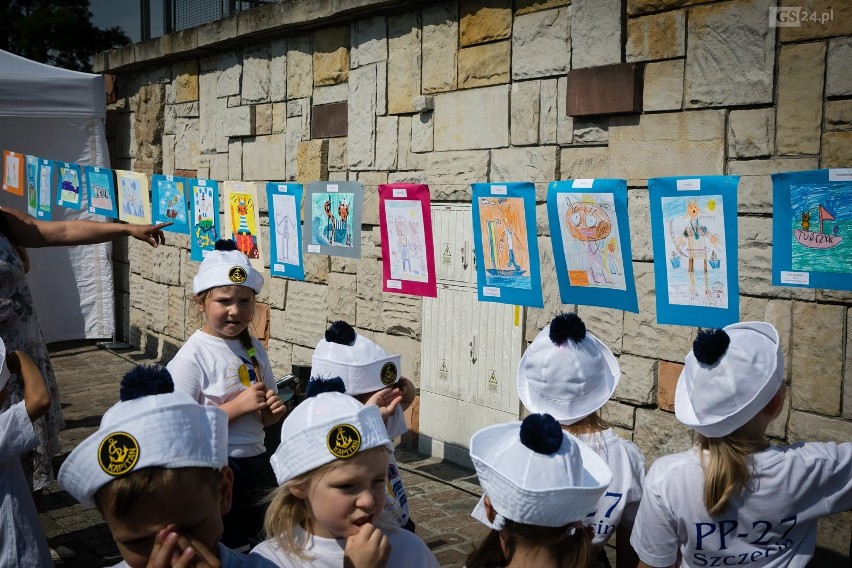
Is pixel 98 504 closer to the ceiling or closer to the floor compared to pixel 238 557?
closer to the ceiling

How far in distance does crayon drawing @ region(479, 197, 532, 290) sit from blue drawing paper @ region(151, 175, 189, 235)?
12.0 feet

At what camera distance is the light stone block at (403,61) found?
262 inches

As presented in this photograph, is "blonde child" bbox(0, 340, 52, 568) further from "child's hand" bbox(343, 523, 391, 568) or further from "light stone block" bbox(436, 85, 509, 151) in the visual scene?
"light stone block" bbox(436, 85, 509, 151)

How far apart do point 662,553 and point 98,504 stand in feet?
5.16

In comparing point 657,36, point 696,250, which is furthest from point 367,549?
point 657,36

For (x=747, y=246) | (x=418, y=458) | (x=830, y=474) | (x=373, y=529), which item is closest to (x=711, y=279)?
(x=747, y=246)

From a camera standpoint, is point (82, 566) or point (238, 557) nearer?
point (238, 557)

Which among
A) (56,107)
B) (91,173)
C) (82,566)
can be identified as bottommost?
(82,566)

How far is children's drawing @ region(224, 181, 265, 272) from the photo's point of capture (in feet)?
24.2

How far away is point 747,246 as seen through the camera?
4.55m

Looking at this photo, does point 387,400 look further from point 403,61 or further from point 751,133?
point 403,61

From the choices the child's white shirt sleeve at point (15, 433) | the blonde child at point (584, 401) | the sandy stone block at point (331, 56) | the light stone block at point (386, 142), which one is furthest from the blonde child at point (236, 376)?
the sandy stone block at point (331, 56)

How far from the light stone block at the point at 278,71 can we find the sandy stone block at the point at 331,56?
504mm

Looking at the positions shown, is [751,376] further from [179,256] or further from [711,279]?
[179,256]
